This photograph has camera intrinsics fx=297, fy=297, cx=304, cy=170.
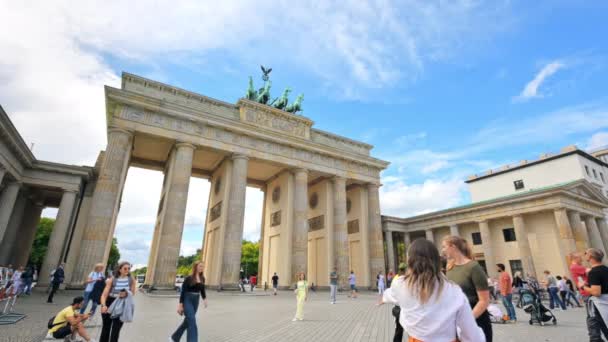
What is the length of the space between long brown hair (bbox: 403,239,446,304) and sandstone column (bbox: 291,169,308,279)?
21.3 metres

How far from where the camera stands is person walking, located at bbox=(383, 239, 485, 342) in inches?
78.8

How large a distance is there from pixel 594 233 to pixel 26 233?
52756 millimetres

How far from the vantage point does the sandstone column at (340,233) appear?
24523 millimetres

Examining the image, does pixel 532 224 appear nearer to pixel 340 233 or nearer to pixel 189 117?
pixel 340 233

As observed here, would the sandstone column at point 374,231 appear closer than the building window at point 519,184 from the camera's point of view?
Yes

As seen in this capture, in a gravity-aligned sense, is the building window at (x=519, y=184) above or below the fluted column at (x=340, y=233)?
above

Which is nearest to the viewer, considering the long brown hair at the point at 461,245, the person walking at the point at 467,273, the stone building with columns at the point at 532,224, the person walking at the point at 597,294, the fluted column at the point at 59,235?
the person walking at the point at 467,273

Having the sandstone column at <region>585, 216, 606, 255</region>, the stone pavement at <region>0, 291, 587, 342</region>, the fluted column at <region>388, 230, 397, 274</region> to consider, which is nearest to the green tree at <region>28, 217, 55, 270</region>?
→ the stone pavement at <region>0, 291, 587, 342</region>

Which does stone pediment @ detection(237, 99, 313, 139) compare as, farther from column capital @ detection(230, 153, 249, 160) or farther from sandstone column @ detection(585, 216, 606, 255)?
sandstone column @ detection(585, 216, 606, 255)

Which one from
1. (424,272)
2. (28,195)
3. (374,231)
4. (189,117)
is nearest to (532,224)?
(374,231)

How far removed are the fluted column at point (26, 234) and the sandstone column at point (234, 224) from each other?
54.0 feet

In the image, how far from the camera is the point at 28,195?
22.9m

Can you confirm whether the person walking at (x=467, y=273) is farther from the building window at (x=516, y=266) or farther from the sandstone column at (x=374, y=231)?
the building window at (x=516, y=266)

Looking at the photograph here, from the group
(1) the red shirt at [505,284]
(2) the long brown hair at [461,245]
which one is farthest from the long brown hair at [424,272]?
(1) the red shirt at [505,284]
